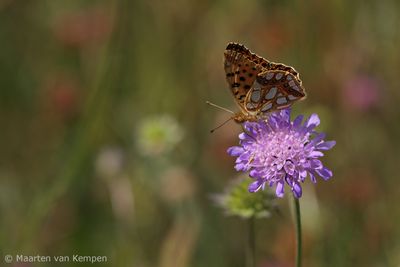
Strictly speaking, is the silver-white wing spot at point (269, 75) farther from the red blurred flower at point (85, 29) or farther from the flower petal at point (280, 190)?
the red blurred flower at point (85, 29)

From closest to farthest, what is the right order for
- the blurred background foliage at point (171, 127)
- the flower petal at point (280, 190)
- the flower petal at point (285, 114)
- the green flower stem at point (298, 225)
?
1. the green flower stem at point (298, 225)
2. the flower petal at point (280, 190)
3. the flower petal at point (285, 114)
4. the blurred background foliage at point (171, 127)

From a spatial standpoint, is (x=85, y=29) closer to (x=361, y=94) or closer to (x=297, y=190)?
(x=361, y=94)

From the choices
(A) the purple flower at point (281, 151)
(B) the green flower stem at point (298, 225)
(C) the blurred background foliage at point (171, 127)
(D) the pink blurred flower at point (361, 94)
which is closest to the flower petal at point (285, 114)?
(A) the purple flower at point (281, 151)

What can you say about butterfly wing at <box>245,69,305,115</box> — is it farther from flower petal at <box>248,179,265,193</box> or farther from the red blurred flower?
the red blurred flower

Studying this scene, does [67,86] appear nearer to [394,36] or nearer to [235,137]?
[235,137]

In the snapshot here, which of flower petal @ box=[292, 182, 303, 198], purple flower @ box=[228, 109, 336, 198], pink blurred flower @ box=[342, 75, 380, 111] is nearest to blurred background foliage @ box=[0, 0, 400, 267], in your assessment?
pink blurred flower @ box=[342, 75, 380, 111]

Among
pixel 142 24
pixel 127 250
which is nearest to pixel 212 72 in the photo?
pixel 142 24
